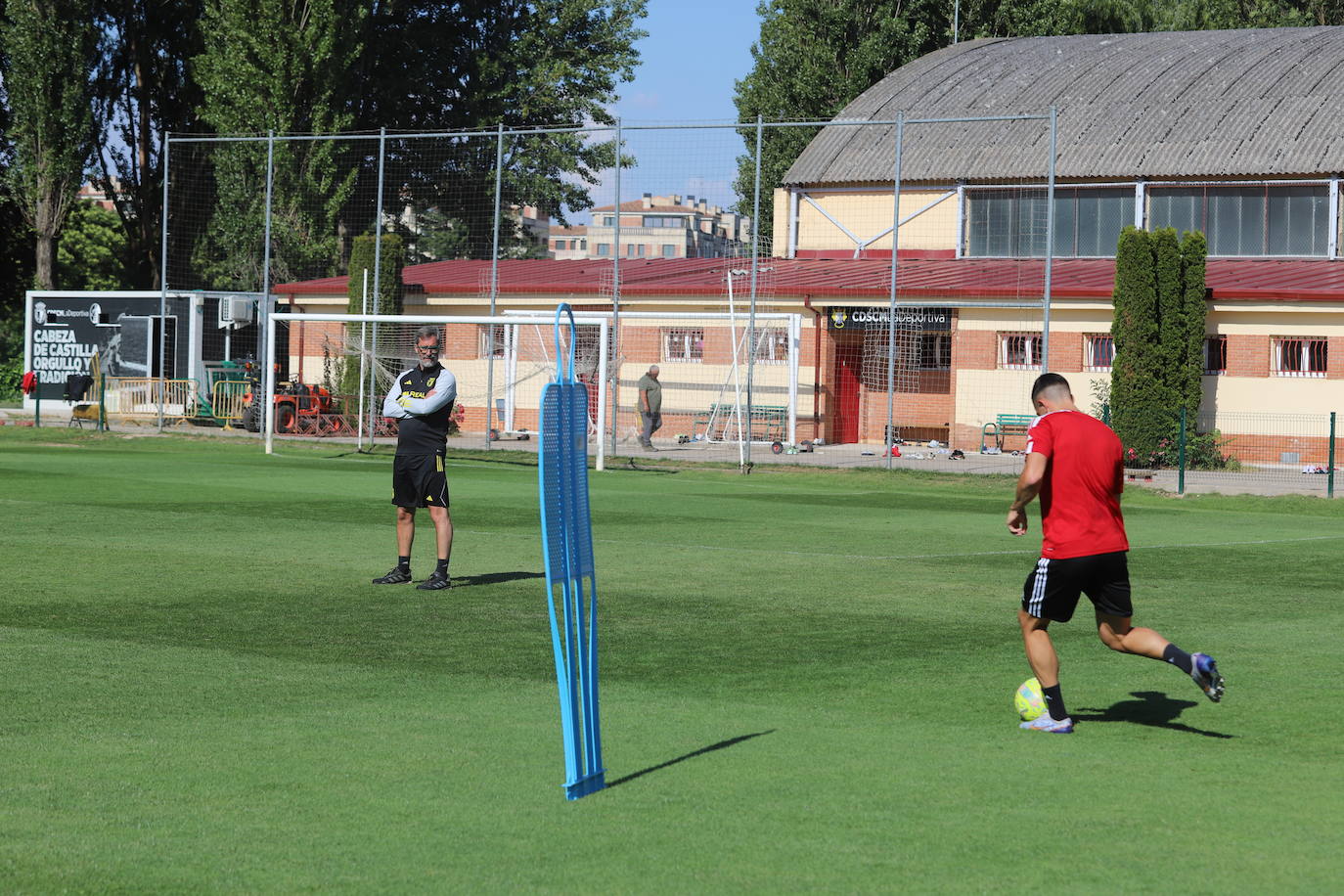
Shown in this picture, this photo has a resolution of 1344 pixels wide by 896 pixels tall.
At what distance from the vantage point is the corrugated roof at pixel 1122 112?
39.7m

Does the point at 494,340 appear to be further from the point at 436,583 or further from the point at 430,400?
the point at 436,583

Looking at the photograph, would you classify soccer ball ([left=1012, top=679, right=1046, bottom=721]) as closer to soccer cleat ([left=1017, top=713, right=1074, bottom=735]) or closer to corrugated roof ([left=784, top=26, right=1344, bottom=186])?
soccer cleat ([left=1017, top=713, right=1074, bottom=735])

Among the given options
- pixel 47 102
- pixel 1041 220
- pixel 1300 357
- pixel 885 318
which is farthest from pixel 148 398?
pixel 1300 357

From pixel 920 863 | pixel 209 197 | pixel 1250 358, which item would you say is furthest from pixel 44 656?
pixel 209 197

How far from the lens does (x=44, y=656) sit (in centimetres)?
996

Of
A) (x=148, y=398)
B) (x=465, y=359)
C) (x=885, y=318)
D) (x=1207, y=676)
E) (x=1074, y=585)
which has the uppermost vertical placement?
(x=885, y=318)

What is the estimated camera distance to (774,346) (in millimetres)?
38188

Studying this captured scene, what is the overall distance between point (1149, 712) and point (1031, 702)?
1.06 metres

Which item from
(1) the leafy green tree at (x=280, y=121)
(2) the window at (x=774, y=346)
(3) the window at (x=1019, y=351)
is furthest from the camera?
(1) the leafy green tree at (x=280, y=121)

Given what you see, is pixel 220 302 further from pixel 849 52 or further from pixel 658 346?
pixel 849 52

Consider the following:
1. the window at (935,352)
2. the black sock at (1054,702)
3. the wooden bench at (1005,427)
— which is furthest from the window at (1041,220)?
the black sock at (1054,702)

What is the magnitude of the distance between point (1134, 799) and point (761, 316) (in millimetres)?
27528

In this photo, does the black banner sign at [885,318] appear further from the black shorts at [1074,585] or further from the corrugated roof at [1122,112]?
the black shorts at [1074,585]

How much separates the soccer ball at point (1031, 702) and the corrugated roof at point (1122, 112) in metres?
33.5
